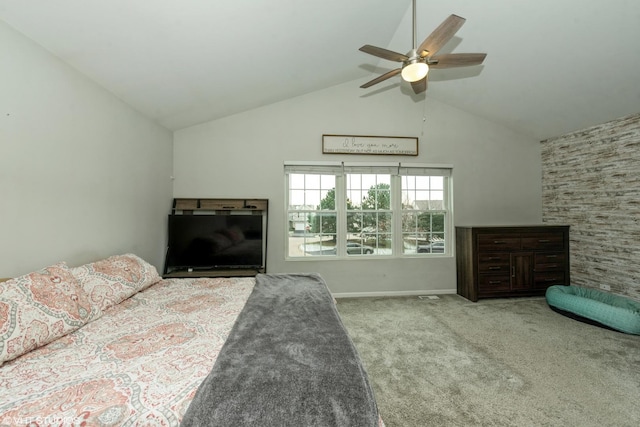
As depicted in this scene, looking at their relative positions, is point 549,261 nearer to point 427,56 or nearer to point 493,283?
point 493,283

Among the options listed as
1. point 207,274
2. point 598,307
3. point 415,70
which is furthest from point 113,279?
point 598,307

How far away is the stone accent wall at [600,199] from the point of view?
11.1ft

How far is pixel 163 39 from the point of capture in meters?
2.15

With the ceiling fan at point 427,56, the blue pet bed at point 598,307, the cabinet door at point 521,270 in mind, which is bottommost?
the blue pet bed at point 598,307

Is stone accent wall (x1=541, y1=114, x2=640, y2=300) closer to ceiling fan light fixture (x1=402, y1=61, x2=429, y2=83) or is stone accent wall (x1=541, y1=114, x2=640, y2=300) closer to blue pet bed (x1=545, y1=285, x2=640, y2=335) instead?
blue pet bed (x1=545, y1=285, x2=640, y2=335)

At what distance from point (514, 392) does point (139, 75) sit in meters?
3.97

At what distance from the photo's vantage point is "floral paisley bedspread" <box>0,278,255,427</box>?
889 millimetres

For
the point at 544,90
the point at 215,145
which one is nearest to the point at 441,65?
the point at 544,90

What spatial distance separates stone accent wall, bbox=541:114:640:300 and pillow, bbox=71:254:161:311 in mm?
5489

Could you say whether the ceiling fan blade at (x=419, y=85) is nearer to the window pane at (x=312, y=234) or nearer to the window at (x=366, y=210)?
the window at (x=366, y=210)

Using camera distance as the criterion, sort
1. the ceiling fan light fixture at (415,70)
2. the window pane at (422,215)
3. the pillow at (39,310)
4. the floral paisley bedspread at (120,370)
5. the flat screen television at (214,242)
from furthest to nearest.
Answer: the window pane at (422,215) → the flat screen television at (214,242) → the ceiling fan light fixture at (415,70) → the pillow at (39,310) → the floral paisley bedspread at (120,370)

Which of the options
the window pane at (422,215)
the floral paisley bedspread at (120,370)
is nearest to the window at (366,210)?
the window pane at (422,215)

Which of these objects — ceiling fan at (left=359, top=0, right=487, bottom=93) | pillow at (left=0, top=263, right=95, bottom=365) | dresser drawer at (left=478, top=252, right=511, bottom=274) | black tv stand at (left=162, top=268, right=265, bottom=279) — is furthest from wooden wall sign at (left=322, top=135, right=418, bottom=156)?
pillow at (left=0, top=263, right=95, bottom=365)

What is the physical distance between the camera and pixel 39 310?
142 centimetres
